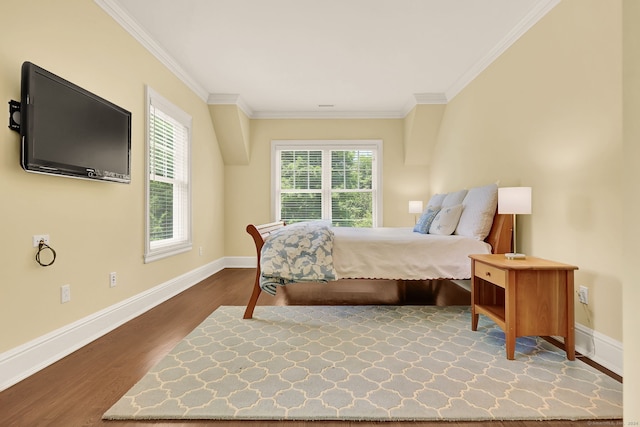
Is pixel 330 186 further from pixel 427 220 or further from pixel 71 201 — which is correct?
pixel 71 201

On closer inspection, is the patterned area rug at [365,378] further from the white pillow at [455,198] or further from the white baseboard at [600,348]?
the white pillow at [455,198]

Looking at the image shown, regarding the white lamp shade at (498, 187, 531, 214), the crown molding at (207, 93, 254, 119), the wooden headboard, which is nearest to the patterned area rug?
the wooden headboard

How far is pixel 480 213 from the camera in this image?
2.96 metres

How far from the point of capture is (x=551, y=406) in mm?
1495

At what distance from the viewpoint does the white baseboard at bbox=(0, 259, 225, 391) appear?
5.68 feet

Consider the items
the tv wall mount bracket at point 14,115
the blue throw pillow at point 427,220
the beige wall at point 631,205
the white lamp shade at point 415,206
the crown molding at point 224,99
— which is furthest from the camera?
the white lamp shade at point 415,206

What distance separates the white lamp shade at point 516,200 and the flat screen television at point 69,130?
3.15 meters

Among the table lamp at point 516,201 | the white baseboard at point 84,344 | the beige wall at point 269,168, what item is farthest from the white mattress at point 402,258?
the beige wall at point 269,168

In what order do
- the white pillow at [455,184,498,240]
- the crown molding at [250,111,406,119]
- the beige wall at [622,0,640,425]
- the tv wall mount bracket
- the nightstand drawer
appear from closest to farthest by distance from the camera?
1. the beige wall at [622,0,640,425]
2. the tv wall mount bracket
3. the nightstand drawer
4. the white pillow at [455,184,498,240]
5. the crown molding at [250,111,406,119]

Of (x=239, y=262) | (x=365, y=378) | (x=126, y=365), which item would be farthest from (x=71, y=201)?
(x=239, y=262)

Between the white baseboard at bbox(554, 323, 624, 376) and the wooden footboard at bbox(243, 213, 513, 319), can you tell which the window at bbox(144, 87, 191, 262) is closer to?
the wooden footboard at bbox(243, 213, 513, 319)

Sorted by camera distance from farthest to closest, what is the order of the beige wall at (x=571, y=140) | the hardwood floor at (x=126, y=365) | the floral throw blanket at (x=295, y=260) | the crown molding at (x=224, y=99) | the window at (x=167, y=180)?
the crown molding at (x=224, y=99) < the window at (x=167, y=180) < the floral throw blanket at (x=295, y=260) < the beige wall at (x=571, y=140) < the hardwood floor at (x=126, y=365)

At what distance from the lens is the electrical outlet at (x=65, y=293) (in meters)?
2.08

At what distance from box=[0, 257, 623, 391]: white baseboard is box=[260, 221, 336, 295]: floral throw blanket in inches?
48.6
